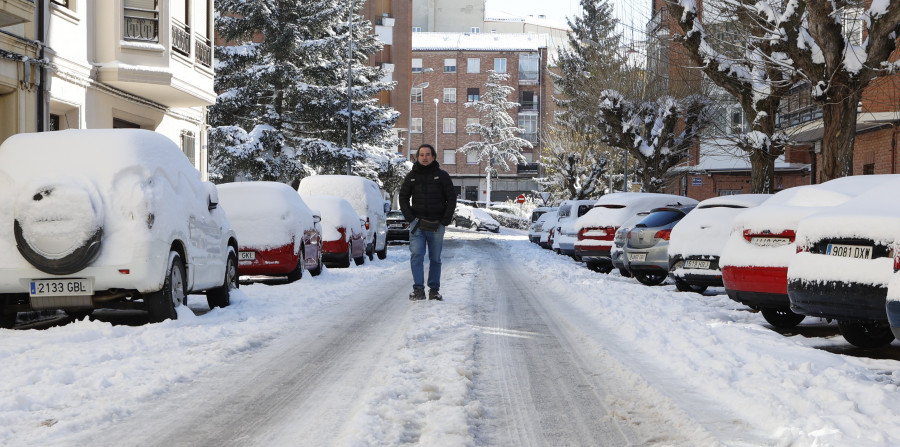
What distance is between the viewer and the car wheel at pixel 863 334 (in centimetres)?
795

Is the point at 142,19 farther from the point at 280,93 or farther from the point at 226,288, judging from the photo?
the point at 280,93

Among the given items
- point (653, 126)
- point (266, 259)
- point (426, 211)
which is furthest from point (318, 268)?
point (653, 126)

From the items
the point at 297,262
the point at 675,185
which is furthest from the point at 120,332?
the point at 675,185

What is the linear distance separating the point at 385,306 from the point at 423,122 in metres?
78.7

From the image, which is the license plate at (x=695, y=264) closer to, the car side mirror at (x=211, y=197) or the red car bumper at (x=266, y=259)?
the red car bumper at (x=266, y=259)

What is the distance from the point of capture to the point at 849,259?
689 cm

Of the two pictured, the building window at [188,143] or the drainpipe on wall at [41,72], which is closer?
the drainpipe on wall at [41,72]

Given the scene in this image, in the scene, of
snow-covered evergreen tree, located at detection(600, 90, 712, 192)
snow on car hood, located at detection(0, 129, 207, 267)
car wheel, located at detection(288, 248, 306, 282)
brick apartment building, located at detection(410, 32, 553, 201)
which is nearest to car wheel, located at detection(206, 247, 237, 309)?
snow on car hood, located at detection(0, 129, 207, 267)

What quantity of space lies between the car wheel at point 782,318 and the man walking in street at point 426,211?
12.9 feet

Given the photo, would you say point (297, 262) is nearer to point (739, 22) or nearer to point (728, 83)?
point (728, 83)

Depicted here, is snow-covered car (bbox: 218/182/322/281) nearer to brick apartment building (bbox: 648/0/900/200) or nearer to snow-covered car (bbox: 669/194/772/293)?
snow-covered car (bbox: 669/194/772/293)

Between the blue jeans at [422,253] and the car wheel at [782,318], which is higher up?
the blue jeans at [422,253]

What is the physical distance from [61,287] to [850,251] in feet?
22.1

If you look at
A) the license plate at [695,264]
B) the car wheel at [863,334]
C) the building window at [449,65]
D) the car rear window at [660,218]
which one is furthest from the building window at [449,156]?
the car wheel at [863,334]
